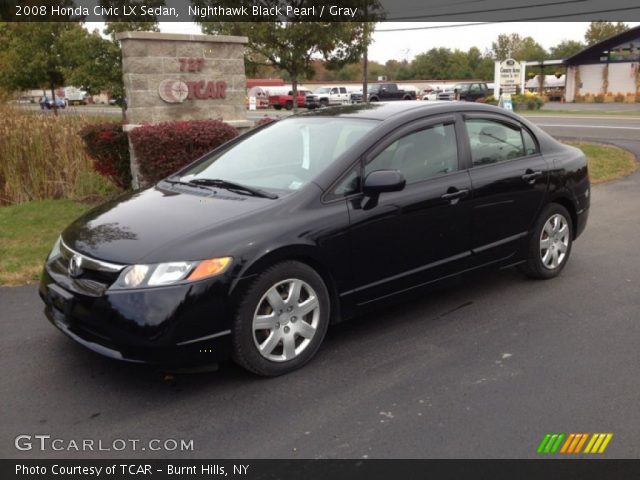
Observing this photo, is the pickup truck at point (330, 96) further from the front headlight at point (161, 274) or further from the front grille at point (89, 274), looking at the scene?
the front headlight at point (161, 274)

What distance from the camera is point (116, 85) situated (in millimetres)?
20703

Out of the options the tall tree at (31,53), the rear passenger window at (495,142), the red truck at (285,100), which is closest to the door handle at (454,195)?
the rear passenger window at (495,142)

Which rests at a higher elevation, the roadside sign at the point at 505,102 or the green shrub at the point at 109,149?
the roadside sign at the point at 505,102

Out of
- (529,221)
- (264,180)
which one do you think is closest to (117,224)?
(264,180)

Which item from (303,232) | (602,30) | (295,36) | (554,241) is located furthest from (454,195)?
(602,30)

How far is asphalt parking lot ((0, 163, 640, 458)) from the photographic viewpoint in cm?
313

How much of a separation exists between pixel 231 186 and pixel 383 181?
1.06 metres

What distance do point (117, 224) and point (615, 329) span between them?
11.4 ft

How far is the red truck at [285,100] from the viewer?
4494 centimetres

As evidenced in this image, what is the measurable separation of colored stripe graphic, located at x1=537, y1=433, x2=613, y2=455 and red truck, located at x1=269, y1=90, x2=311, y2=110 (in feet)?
141

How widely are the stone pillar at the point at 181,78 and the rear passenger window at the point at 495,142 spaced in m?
5.24

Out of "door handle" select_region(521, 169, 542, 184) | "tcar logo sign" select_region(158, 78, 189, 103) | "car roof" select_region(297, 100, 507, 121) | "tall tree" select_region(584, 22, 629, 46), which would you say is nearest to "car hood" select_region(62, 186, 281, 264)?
"car roof" select_region(297, 100, 507, 121)

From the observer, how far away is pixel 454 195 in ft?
15.0
